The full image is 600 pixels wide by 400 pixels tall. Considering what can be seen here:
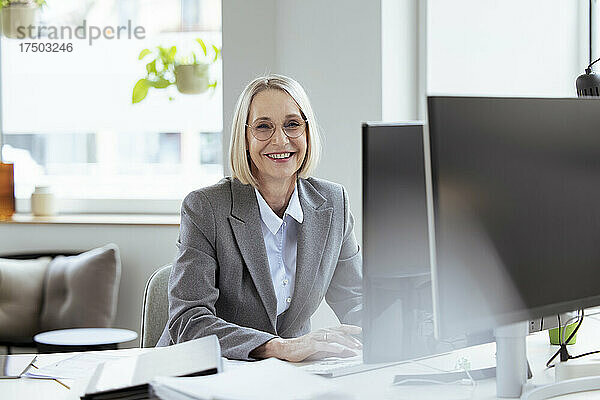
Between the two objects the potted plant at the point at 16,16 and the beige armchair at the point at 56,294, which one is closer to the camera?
the beige armchair at the point at 56,294

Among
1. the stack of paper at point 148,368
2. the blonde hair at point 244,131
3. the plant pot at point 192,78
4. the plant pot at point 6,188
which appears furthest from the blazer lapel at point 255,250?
the plant pot at point 6,188

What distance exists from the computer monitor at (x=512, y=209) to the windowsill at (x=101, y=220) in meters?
2.49

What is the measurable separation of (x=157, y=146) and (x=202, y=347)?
272 cm

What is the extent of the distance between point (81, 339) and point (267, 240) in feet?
4.99

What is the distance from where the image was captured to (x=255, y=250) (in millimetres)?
2195

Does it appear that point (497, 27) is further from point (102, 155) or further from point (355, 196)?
point (102, 155)

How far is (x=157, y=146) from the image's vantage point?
4262 millimetres

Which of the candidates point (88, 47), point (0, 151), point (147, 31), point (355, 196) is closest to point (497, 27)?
point (355, 196)

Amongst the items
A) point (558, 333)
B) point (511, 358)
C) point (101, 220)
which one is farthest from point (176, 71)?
point (511, 358)

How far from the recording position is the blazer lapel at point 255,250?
7.16ft

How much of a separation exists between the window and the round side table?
0.76 meters

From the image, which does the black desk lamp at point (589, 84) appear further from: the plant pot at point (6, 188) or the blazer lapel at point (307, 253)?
the plant pot at point (6, 188)

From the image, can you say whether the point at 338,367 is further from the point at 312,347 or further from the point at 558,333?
the point at 558,333

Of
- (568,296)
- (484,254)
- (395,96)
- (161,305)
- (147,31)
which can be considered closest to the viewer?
(484,254)
